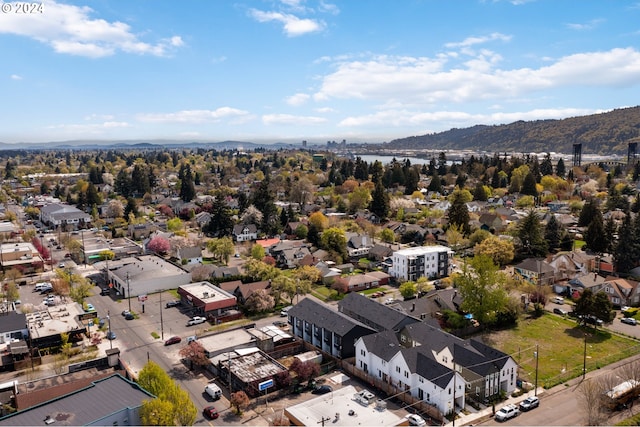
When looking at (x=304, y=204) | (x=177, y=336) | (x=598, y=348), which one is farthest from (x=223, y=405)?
(x=304, y=204)

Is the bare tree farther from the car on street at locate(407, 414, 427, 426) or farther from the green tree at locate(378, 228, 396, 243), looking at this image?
the green tree at locate(378, 228, 396, 243)

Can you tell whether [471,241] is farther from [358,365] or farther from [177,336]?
[177,336]

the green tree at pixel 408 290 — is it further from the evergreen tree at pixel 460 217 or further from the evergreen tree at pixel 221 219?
the evergreen tree at pixel 221 219

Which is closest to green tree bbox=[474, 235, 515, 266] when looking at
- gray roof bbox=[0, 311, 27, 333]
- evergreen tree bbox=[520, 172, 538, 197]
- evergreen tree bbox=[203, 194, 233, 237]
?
evergreen tree bbox=[203, 194, 233, 237]

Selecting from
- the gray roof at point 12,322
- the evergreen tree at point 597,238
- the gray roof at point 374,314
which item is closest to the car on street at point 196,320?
the gray roof at point 374,314

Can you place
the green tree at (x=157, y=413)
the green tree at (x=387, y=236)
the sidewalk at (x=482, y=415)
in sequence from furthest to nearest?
1. the green tree at (x=387, y=236)
2. the sidewalk at (x=482, y=415)
3. the green tree at (x=157, y=413)

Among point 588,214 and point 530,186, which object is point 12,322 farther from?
point 530,186

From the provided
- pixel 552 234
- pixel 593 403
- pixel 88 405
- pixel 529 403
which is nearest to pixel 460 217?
pixel 552 234
